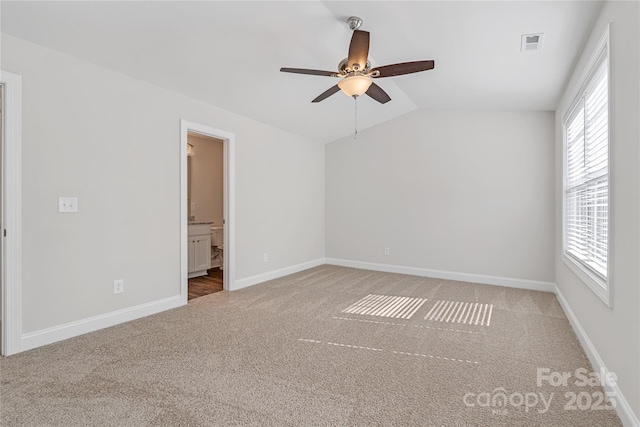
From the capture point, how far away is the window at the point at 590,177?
7.55 ft

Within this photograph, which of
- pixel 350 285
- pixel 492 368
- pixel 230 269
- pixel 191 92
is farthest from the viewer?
pixel 350 285

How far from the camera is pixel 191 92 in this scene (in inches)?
147

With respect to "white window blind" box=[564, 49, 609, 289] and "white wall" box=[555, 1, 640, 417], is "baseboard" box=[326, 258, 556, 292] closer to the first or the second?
"white window blind" box=[564, 49, 609, 289]

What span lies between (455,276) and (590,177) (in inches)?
112

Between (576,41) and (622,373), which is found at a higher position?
(576,41)

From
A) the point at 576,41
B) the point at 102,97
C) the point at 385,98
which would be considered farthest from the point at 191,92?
the point at 576,41

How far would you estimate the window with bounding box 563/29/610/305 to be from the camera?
230 centimetres

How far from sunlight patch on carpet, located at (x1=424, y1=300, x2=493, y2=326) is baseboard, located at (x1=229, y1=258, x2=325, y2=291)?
2.43m

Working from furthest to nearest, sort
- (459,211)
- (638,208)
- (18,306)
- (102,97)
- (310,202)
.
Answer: (310,202) < (459,211) < (102,97) < (18,306) < (638,208)

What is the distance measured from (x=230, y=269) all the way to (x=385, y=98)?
287cm

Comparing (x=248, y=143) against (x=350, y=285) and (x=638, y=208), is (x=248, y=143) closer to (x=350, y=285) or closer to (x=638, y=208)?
(x=350, y=285)

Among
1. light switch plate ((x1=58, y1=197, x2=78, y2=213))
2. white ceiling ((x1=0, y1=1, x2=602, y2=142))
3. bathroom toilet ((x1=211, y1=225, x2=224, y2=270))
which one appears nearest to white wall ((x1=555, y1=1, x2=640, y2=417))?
white ceiling ((x1=0, y1=1, x2=602, y2=142))

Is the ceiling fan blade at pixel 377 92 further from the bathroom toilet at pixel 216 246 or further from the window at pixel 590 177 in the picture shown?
the bathroom toilet at pixel 216 246

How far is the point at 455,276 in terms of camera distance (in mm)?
5273
